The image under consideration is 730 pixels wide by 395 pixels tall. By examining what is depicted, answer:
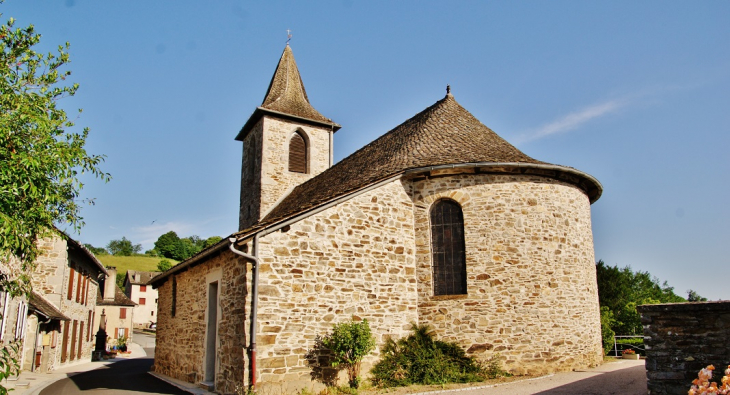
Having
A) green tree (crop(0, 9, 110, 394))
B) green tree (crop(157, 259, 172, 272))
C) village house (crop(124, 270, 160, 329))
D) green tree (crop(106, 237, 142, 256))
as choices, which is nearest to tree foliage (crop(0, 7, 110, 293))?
green tree (crop(0, 9, 110, 394))

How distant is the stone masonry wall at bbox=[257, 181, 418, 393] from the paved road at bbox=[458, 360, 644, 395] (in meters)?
2.72

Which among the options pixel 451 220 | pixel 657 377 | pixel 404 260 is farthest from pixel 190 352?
pixel 657 377

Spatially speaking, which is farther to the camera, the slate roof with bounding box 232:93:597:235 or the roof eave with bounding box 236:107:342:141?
the roof eave with bounding box 236:107:342:141

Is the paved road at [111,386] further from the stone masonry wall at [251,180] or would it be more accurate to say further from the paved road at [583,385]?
the stone masonry wall at [251,180]

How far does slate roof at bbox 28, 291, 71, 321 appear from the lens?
1636 cm

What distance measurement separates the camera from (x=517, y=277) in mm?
11500

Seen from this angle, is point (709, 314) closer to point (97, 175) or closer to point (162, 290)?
point (97, 175)

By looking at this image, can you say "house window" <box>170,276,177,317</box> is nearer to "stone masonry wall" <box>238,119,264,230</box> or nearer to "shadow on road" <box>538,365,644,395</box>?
"stone masonry wall" <box>238,119,264,230</box>

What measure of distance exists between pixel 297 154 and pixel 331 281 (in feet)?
43.7

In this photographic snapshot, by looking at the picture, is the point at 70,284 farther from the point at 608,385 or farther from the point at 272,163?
the point at 608,385

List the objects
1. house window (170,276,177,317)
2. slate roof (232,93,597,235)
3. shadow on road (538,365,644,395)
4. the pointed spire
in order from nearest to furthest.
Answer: shadow on road (538,365,644,395) → slate roof (232,93,597,235) → house window (170,276,177,317) → the pointed spire

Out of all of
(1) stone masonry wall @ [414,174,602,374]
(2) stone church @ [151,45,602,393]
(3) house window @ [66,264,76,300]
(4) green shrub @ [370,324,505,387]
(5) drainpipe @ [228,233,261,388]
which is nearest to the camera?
(5) drainpipe @ [228,233,261,388]

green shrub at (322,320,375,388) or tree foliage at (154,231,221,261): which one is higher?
tree foliage at (154,231,221,261)

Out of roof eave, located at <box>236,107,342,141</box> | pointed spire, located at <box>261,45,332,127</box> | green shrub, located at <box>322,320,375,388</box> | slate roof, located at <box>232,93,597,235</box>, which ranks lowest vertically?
green shrub, located at <box>322,320,375,388</box>
